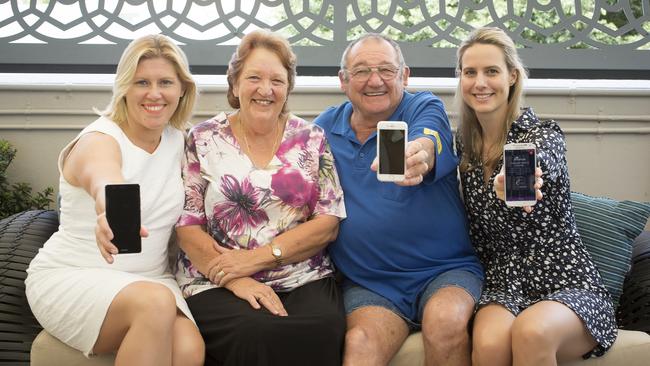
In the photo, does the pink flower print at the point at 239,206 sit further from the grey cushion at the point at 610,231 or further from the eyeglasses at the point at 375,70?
the grey cushion at the point at 610,231

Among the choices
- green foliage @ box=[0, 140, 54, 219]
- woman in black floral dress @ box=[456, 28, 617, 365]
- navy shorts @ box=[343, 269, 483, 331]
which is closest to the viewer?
woman in black floral dress @ box=[456, 28, 617, 365]

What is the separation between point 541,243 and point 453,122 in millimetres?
984

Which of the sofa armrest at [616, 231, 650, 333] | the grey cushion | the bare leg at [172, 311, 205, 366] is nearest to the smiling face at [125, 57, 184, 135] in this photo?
the bare leg at [172, 311, 205, 366]

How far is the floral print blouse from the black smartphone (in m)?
0.47

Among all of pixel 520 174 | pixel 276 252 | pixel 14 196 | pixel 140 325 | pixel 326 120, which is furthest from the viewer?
pixel 14 196

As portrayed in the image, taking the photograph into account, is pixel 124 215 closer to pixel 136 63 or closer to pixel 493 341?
pixel 136 63

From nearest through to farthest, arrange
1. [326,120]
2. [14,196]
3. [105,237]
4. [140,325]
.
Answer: [105,237], [140,325], [326,120], [14,196]

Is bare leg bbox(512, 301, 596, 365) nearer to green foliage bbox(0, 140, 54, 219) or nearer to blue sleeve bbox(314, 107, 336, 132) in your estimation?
blue sleeve bbox(314, 107, 336, 132)

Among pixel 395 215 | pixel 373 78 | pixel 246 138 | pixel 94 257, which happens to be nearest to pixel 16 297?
pixel 94 257

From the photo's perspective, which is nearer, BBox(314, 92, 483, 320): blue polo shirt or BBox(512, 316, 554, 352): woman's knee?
BBox(512, 316, 554, 352): woman's knee

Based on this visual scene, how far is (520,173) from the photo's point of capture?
2449mm

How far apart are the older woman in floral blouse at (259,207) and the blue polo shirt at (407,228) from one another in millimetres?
73

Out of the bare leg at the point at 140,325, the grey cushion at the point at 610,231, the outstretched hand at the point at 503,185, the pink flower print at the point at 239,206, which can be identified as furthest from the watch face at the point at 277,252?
the grey cushion at the point at 610,231

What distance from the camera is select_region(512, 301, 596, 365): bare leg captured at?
2367mm
